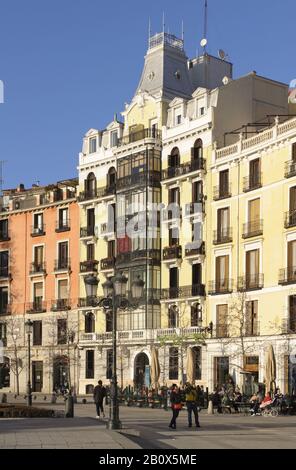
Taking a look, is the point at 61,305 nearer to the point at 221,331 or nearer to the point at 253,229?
the point at 221,331

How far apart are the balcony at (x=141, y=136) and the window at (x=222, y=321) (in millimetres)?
12919

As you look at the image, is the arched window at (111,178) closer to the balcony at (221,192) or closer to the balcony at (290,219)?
the balcony at (221,192)

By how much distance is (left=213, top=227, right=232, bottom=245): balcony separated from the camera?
5312 cm

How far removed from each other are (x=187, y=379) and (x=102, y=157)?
59.2 ft

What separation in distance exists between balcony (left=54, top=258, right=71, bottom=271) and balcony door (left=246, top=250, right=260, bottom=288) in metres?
18.9

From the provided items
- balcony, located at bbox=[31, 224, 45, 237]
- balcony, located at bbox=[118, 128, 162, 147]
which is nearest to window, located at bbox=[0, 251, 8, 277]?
balcony, located at bbox=[31, 224, 45, 237]

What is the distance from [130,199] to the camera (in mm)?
60312

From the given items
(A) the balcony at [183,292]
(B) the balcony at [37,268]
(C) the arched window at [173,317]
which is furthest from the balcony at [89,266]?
(C) the arched window at [173,317]

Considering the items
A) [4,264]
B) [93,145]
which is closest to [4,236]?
[4,264]

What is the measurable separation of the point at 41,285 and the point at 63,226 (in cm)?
507

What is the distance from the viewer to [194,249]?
183 ft

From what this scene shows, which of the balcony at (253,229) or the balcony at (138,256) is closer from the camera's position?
the balcony at (253,229)

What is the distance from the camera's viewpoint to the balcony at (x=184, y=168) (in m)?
55.8
